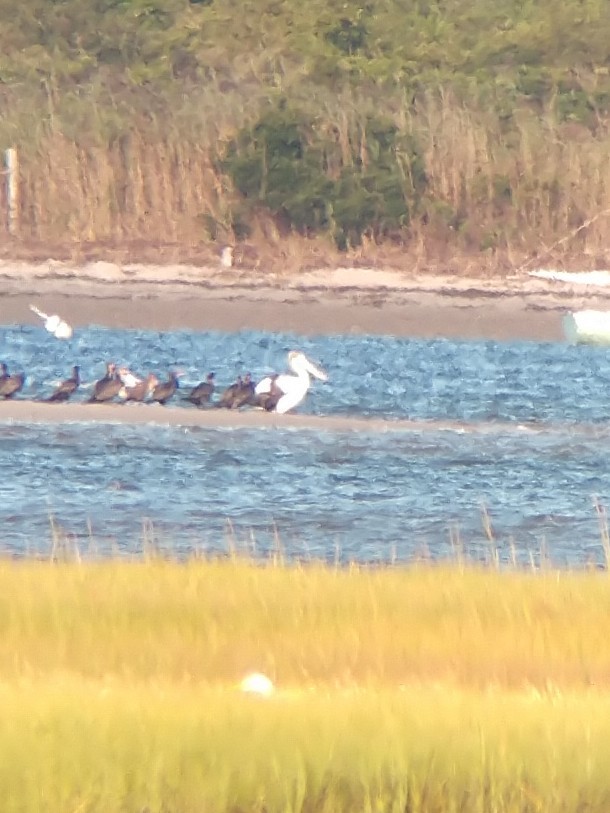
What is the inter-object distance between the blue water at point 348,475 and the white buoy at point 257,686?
3392 millimetres

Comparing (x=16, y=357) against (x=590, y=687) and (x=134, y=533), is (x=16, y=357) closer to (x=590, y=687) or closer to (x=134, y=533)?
(x=134, y=533)

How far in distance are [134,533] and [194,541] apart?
0.46 metres

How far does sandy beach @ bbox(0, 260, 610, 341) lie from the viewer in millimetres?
24984

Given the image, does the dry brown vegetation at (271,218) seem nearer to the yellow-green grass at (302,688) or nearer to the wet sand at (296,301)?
the wet sand at (296,301)

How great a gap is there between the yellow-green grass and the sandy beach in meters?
15.7

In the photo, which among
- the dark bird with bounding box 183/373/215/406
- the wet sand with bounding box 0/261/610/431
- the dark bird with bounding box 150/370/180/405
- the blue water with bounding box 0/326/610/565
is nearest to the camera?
the blue water with bounding box 0/326/610/565

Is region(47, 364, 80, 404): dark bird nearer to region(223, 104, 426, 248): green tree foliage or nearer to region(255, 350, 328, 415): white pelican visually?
region(255, 350, 328, 415): white pelican

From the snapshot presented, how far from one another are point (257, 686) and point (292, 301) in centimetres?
1922

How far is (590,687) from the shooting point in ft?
22.5

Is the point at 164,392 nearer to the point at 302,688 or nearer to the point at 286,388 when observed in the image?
the point at 286,388

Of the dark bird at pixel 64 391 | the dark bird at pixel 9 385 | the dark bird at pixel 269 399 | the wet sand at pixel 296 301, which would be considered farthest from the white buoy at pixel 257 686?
the wet sand at pixel 296 301

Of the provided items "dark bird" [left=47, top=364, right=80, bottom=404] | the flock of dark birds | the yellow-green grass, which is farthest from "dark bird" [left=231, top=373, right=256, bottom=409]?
the yellow-green grass

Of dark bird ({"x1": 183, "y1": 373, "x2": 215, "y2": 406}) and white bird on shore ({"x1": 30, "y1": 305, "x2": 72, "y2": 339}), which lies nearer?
dark bird ({"x1": 183, "y1": 373, "x2": 215, "y2": 406})

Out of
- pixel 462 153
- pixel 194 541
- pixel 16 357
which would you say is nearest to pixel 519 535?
pixel 194 541
